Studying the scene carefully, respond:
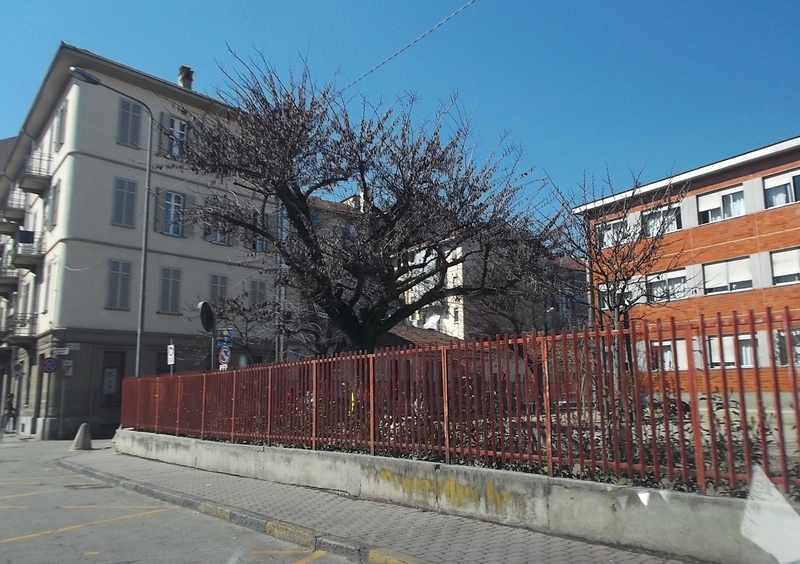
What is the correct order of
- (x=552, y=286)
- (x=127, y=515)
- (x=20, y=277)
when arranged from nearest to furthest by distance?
1. (x=127, y=515)
2. (x=552, y=286)
3. (x=20, y=277)

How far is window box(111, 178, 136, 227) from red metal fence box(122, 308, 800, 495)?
19.3 m

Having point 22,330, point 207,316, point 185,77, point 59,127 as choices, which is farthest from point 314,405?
point 185,77

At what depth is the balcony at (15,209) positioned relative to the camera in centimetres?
3259

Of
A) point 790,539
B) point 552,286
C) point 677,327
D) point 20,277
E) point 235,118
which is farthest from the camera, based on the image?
point 20,277

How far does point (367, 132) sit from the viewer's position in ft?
40.9

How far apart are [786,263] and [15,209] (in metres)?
36.0

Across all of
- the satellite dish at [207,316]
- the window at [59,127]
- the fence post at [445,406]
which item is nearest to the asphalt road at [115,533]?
the fence post at [445,406]

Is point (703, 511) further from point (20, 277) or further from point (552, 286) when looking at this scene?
point (20, 277)

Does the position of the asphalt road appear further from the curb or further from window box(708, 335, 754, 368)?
window box(708, 335, 754, 368)

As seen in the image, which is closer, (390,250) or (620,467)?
(620,467)

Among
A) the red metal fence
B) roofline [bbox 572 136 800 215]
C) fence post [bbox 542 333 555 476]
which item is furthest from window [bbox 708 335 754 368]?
roofline [bbox 572 136 800 215]

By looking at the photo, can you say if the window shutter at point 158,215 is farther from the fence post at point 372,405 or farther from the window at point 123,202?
the fence post at point 372,405

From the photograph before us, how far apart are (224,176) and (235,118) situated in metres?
1.33

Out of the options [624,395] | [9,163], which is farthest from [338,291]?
[9,163]
